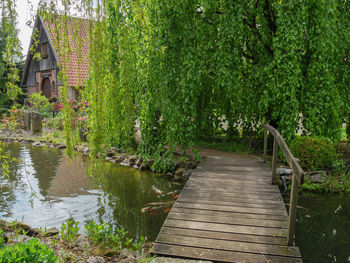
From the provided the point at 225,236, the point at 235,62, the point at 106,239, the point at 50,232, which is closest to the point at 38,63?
the point at 235,62

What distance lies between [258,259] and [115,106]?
2.91 m

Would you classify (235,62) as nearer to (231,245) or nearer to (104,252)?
(231,245)

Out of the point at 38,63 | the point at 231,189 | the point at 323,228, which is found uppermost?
the point at 38,63

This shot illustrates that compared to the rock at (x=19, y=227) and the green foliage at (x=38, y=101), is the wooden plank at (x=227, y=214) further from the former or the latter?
the green foliage at (x=38, y=101)

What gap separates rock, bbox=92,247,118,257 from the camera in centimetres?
363

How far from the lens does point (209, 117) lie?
9.17 meters

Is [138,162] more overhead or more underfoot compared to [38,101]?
more underfoot

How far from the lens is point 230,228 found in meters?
3.47

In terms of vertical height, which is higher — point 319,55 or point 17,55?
point 319,55

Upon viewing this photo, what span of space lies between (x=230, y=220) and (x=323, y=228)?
6.49ft

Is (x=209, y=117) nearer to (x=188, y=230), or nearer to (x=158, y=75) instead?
(x=158, y=75)

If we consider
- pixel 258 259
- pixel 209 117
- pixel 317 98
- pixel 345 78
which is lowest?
pixel 258 259

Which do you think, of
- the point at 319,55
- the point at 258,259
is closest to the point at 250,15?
the point at 319,55

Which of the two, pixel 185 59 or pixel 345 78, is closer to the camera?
pixel 185 59
